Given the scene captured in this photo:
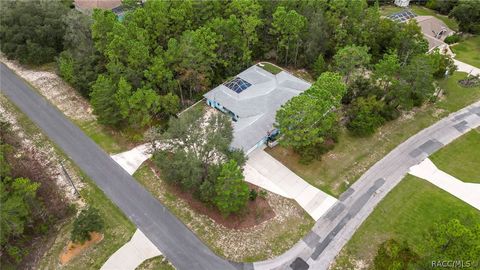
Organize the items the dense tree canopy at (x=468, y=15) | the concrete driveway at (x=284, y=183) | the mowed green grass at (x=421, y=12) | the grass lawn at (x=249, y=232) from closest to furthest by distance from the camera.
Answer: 1. the grass lawn at (x=249, y=232)
2. the concrete driveway at (x=284, y=183)
3. the dense tree canopy at (x=468, y=15)
4. the mowed green grass at (x=421, y=12)

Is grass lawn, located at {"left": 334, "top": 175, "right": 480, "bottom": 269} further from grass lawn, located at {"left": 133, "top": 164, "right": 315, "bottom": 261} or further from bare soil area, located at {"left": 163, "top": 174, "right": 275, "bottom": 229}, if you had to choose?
bare soil area, located at {"left": 163, "top": 174, "right": 275, "bottom": 229}

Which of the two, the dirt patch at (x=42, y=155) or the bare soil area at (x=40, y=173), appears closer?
the bare soil area at (x=40, y=173)

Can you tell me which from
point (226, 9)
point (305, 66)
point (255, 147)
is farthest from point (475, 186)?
point (226, 9)

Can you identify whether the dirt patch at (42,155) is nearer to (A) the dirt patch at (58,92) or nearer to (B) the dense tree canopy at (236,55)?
(A) the dirt patch at (58,92)

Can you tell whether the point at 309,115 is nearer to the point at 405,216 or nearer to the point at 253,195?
the point at 253,195

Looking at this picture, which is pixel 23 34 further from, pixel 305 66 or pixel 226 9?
pixel 305 66

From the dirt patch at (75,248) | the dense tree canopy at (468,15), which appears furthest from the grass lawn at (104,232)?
the dense tree canopy at (468,15)

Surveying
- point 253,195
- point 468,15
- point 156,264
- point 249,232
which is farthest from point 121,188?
point 468,15
